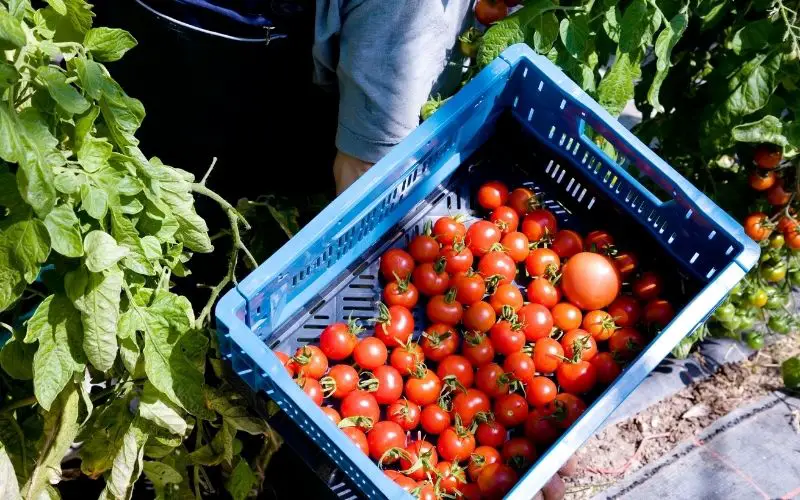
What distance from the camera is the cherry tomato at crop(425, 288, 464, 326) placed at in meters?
1.73

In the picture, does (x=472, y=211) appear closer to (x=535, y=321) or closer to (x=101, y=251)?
(x=535, y=321)

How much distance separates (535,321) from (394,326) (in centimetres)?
29

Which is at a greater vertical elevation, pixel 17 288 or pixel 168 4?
pixel 168 4

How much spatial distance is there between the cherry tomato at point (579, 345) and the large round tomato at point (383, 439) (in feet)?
1.27

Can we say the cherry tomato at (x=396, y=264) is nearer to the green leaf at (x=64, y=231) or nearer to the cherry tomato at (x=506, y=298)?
the cherry tomato at (x=506, y=298)

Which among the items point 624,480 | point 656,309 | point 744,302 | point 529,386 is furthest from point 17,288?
point 744,302

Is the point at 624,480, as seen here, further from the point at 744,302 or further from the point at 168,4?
the point at 168,4

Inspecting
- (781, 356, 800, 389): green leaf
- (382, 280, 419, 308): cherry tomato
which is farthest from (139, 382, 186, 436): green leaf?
(781, 356, 800, 389): green leaf

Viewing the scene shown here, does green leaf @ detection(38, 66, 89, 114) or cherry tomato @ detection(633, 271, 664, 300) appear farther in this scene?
cherry tomato @ detection(633, 271, 664, 300)

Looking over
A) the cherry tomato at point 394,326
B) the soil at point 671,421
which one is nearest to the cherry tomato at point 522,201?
the cherry tomato at point 394,326

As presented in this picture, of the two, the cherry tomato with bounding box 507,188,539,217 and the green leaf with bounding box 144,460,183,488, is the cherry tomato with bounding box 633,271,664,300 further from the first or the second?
the green leaf with bounding box 144,460,183,488

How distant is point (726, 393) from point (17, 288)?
193cm

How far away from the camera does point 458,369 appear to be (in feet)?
5.53

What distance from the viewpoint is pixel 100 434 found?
5.16ft
